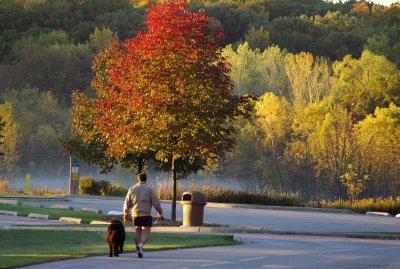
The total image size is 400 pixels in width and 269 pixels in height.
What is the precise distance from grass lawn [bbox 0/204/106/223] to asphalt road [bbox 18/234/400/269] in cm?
1121

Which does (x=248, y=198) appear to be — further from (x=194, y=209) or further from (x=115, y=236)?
(x=115, y=236)

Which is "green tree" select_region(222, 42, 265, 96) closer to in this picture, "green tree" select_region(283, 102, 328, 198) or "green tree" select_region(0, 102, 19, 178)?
"green tree" select_region(283, 102, 328, 198)

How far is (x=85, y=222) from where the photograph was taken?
3916 cm

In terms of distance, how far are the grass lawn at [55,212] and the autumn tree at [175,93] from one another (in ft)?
9.70

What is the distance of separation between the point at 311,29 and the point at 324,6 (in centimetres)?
3163

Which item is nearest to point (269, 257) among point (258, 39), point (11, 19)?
point (258, 39)

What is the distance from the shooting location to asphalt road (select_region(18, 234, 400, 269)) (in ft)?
74.6

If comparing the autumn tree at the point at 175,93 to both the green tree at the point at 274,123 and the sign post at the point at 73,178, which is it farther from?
the green tree at the point at 274,123

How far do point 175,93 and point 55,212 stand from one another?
27.3ft

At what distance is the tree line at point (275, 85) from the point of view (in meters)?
77.3

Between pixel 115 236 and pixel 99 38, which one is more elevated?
pixel 99 38

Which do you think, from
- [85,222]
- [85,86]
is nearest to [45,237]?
[85,222]

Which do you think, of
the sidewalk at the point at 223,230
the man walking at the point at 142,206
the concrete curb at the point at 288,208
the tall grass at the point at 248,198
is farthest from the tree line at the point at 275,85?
the man walking at the point at 142,206

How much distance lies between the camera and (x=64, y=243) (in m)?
29.1
